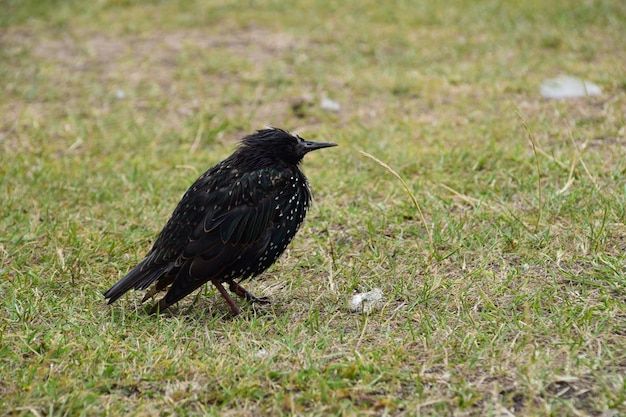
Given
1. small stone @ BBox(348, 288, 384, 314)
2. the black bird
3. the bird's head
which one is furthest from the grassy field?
the bird's head

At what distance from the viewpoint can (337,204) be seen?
19.1ft

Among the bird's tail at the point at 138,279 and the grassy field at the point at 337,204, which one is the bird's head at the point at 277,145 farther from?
the bird's tail at the point at 138,279

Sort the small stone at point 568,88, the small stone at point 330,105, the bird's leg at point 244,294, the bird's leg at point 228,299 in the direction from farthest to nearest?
the small stone at point 330,105, the small stone at point 568,88, the bird's leg at point 244,294, the bird's leg at point 228,299

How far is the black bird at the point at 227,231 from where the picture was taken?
14.6ft

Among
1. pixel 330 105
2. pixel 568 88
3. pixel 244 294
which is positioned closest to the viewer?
pixel 244 294

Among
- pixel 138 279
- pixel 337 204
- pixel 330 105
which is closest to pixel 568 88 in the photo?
pixel 330 105

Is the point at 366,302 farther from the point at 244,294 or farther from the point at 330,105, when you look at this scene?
the point at 330,105

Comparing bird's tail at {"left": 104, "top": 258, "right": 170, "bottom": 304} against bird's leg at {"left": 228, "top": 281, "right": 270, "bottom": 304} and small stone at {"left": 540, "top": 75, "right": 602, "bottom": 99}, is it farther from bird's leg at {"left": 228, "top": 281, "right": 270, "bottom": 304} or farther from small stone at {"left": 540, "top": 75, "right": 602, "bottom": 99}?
small stone at {"left": 540, "top": 75, "right": 602, "bottom": 99}

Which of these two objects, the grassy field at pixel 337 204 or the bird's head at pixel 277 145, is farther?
the bird's head at pixel 277 145

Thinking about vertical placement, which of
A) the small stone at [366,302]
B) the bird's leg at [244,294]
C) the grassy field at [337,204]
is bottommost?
the bird's leg at [244,294]

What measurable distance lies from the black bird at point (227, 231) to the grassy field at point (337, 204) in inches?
8.3

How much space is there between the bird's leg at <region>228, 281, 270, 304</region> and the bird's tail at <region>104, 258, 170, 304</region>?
0.44 meters

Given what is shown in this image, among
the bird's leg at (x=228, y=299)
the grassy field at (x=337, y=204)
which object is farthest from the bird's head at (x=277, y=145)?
the bird's leg at (x=228, y=299)

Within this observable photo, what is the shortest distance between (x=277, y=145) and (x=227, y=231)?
26.1 inches
